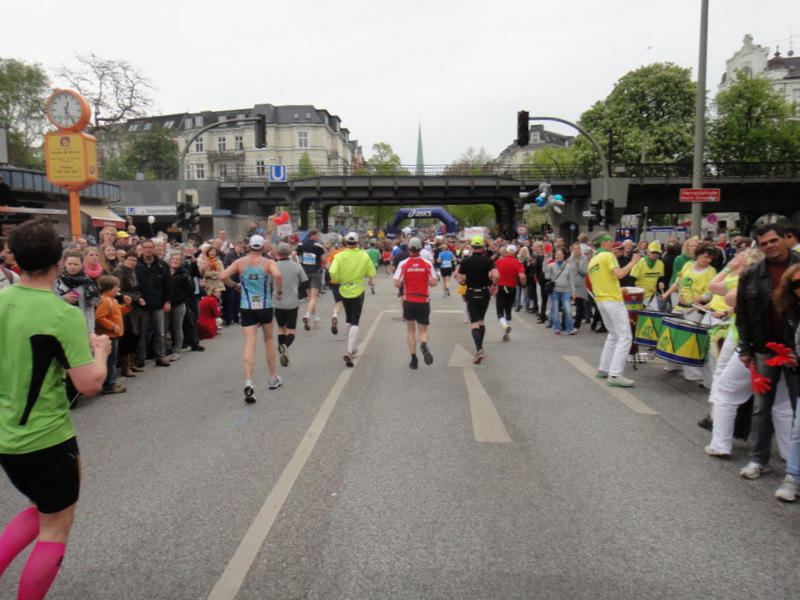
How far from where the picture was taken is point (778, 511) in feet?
14.1

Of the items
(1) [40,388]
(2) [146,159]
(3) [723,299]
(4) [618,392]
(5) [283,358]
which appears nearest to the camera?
(1) [40,388]

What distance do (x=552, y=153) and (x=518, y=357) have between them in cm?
7477

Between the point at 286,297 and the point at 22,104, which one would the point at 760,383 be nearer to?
the point at 286,297

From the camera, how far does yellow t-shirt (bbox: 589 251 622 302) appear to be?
8.28 m

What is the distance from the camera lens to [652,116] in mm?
53656

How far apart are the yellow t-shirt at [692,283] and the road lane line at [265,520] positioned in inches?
191

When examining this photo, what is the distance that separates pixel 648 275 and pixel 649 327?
4.03m

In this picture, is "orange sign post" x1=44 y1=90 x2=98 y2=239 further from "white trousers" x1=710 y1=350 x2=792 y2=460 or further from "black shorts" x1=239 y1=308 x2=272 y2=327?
"white trousers" x1=710 y1=350 x2=792 y2=460

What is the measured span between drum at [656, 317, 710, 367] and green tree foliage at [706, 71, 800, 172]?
52.2 meters

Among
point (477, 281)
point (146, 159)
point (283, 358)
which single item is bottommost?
point (283, 358)

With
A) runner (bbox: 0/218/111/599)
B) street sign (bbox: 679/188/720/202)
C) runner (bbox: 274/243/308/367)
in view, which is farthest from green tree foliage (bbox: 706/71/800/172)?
runner (bbox: 0/218/111/599)

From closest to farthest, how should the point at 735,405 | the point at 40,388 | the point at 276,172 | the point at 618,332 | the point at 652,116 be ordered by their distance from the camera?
1. the point at 40,388
2. the point at 735,405
3. the point at 618,332
4. the point at 276,172
5. the point at 652,116

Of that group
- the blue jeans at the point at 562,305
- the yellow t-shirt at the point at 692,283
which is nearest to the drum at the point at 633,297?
the yellow t-shirt at the point at 692,283

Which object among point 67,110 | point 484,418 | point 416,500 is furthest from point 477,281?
point 67,110
